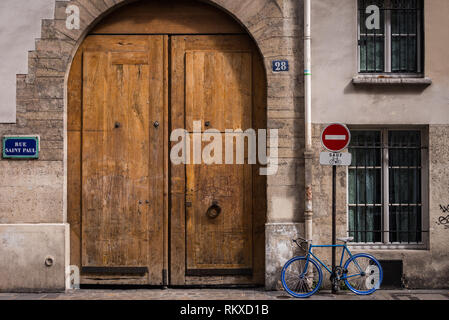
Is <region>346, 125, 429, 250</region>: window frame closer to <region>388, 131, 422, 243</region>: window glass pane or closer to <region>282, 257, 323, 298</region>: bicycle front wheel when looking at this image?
<region>388, 131, 422, 243</region>: window glass pane

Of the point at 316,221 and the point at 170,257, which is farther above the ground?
the point at 316,221

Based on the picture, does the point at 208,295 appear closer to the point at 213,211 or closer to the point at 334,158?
the point at 213,211

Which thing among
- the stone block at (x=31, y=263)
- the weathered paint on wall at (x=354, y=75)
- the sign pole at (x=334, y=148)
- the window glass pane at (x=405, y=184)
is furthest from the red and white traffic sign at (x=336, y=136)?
the stone block at (x=31, y=263)

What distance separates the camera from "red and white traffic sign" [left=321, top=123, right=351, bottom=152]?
8422mm

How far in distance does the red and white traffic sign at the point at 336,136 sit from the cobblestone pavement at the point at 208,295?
2.26 metres

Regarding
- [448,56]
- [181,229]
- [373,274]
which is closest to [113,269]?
[181,229]

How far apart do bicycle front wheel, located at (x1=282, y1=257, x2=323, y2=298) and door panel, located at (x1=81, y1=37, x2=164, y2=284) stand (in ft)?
6.76

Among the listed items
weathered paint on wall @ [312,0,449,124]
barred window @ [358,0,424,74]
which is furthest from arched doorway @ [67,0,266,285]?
barred window @ [358,0,424,74]

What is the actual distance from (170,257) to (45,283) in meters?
1.99

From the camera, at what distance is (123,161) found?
30.0 ft

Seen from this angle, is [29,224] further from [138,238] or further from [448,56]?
[448,56]

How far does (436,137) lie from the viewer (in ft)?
29.6

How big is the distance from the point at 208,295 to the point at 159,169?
2155 mm

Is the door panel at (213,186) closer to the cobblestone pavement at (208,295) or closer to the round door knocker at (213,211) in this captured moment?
the round door knocker at (213,211)
